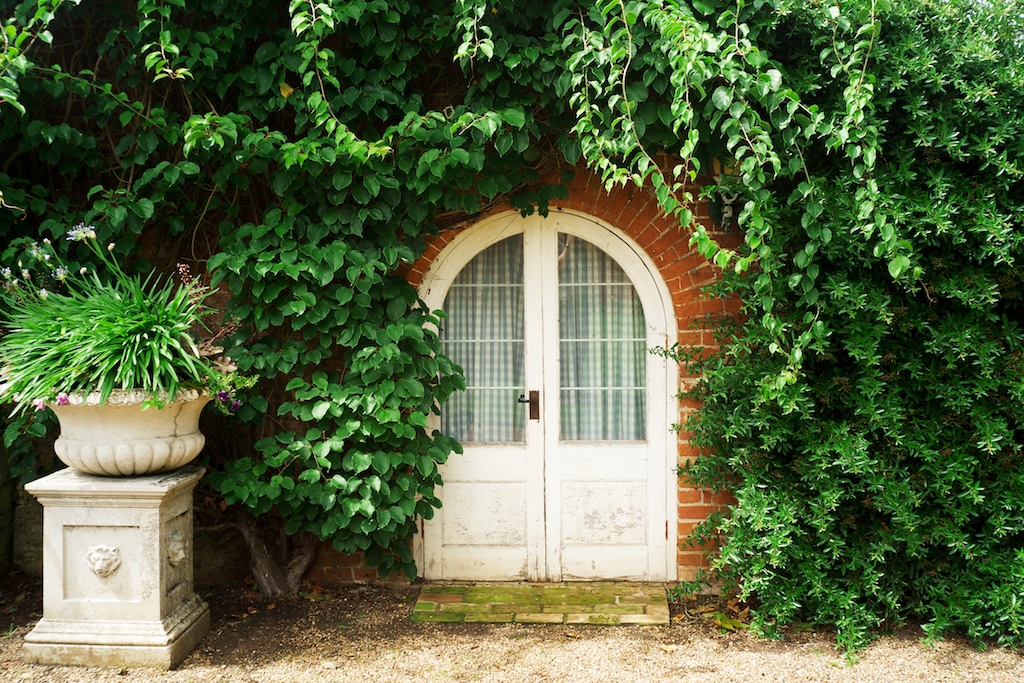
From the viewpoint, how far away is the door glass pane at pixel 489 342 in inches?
182

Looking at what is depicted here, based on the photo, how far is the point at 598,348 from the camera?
462 cm

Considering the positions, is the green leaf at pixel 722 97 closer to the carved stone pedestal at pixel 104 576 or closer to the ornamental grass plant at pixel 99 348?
the ornamental grass plant at pixel 99 348

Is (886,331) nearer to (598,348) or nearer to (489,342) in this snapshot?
(598,348)

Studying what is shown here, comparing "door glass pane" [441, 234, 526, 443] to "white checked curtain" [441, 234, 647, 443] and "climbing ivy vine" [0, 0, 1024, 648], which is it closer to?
"white checked curtain" [441, 234, 647, 443]

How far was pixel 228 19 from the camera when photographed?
13.2ft

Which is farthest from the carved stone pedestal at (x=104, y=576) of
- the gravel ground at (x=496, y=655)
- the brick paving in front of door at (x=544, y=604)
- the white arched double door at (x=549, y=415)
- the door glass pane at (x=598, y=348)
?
Result: the door glass pane at (x=598, y=348)

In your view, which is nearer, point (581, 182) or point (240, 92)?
point (240, 92)

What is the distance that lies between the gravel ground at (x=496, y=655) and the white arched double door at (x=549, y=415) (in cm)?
58

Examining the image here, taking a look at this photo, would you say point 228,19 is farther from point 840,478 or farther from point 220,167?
point 840,478

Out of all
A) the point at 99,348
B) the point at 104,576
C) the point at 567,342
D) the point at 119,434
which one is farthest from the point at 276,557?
the point at 567,342

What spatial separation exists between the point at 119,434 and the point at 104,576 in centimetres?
67

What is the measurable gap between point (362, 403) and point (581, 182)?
1731mm

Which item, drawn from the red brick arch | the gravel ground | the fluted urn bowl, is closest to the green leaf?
the red brick arch

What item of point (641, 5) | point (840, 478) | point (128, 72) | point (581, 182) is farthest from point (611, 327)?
point (128, 72)
